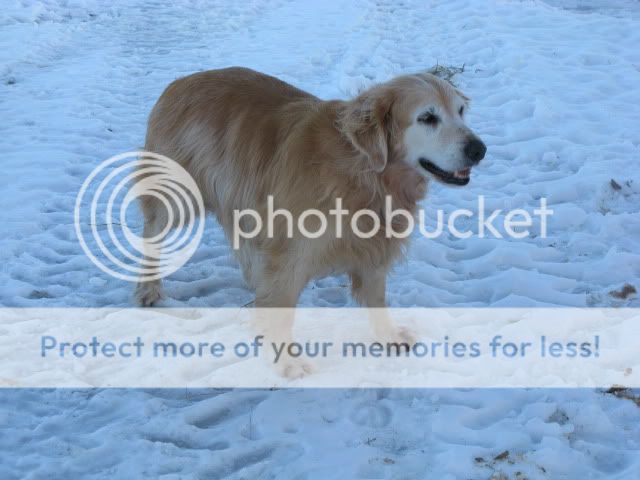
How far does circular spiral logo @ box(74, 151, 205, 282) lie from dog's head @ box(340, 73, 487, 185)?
Result: 4.27ft

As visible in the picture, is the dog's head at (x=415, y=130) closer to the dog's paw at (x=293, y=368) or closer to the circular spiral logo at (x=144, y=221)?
the dog's paw at (x=293, y=368)

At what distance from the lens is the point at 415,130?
3258mm

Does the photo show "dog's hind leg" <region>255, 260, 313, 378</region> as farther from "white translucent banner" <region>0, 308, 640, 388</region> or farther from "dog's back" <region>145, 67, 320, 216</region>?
"dog's back" <region>145, 67, 320, 216</region>

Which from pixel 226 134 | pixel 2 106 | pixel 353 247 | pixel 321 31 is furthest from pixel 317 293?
pixel 321 31

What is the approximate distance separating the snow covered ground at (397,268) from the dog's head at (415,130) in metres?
1.09

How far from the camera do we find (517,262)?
427 cm

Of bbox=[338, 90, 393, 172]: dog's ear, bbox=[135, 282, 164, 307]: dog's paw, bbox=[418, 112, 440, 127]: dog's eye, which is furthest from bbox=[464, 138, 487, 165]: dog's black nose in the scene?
bbox=[135, 282, 164, 307]: dog's paw

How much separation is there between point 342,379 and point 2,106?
5348 millimetres

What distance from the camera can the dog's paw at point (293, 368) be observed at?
337cm

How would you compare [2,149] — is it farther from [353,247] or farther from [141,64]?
[353,247]

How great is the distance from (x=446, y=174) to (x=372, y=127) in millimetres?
451
